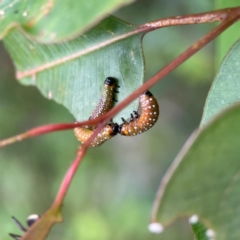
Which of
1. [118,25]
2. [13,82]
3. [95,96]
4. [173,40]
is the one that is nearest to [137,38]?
[118,25]

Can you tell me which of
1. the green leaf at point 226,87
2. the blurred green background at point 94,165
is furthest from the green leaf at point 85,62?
the blurred green background at point 94,165

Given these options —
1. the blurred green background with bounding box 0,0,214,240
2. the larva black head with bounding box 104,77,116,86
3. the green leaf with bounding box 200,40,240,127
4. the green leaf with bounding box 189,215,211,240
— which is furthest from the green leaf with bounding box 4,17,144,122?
the blurred green background with bounding box 0,0,214,240

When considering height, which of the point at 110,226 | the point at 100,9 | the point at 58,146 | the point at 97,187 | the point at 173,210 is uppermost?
the point at 58,146

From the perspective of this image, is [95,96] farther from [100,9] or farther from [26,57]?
[100,9]

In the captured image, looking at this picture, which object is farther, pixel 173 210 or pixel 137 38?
pixel 137 38

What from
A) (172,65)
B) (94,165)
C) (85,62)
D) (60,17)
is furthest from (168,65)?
(94,165)

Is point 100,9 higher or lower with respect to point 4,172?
lower
